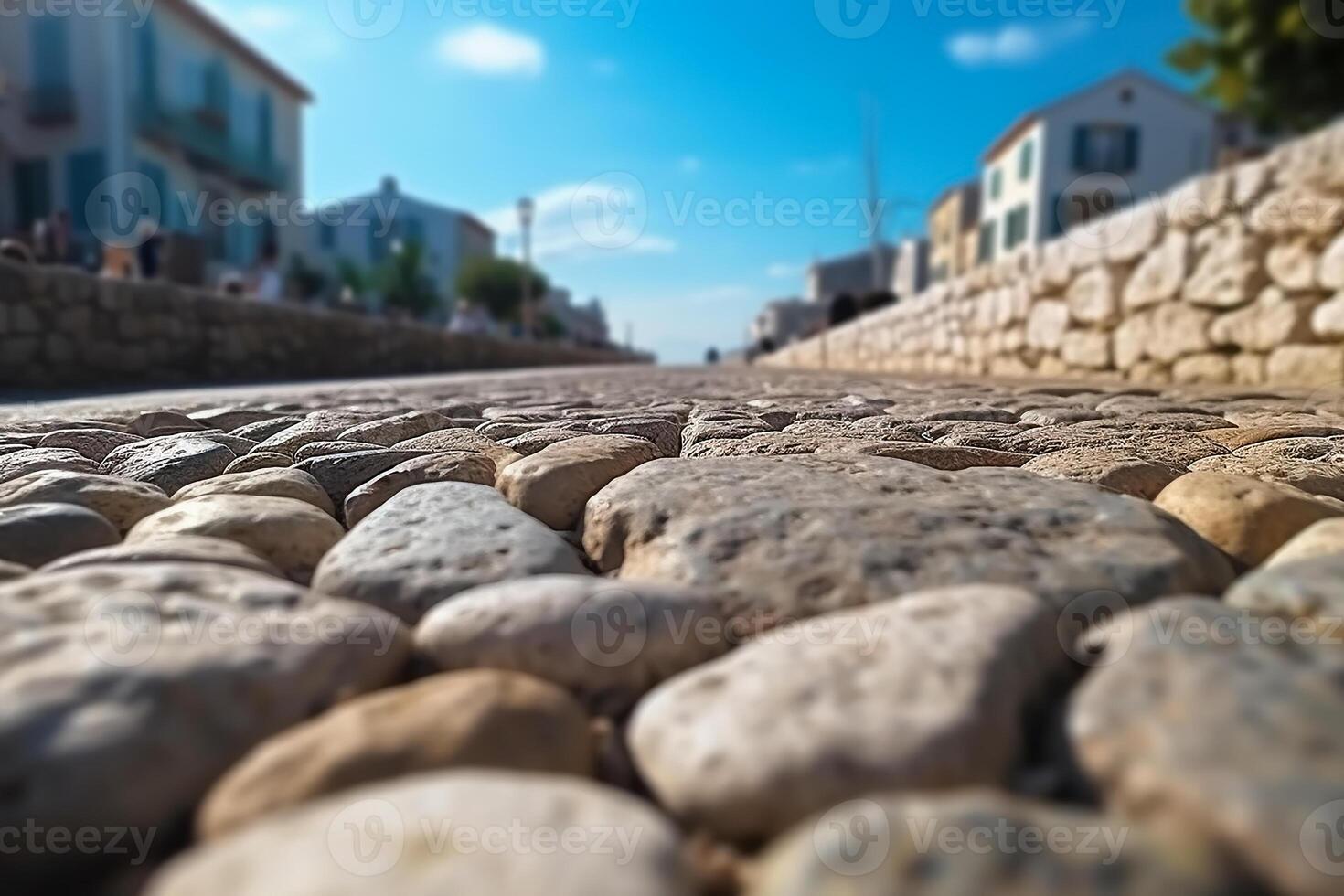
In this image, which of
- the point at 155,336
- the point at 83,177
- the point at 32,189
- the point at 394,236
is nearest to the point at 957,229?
the point at 394,236

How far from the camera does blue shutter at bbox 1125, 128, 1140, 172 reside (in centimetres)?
2212

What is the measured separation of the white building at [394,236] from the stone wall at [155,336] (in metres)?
18.7

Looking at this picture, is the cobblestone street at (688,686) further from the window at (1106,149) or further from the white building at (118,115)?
the window at (1106,149)

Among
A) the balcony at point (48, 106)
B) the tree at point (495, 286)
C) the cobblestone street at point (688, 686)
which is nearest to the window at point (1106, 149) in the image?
the tree at point (495, 286)

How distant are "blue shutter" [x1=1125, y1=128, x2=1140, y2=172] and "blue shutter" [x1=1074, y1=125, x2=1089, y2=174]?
150cm

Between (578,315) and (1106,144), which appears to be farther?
(578,315)

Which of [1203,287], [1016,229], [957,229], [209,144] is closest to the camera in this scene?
[1203,287]

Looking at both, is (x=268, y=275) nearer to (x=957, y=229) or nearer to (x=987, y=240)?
(x=987, y=240)

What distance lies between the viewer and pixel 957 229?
2723 centimetres

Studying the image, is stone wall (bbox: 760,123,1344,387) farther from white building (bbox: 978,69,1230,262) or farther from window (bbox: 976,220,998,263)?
window (bbox: 976,220,998,263)

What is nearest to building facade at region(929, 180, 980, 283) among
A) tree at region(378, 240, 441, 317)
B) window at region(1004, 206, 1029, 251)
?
window at region(1004, 206, 1029, 251)

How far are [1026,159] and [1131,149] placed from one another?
279 centimetres

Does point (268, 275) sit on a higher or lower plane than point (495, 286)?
lower

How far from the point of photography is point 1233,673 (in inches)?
25.5
